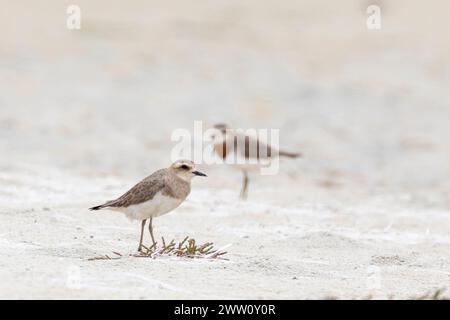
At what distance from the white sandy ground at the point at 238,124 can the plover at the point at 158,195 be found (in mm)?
350

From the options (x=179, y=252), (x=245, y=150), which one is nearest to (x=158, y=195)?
(x=179, y=252)

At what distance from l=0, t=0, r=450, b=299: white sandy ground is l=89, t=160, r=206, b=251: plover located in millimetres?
350

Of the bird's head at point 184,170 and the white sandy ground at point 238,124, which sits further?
the bird's head at point 184,170

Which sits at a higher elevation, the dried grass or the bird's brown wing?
the bird's brown wing

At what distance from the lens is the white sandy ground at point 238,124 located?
23.5 ft

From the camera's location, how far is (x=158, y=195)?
Result: 750 centimetres

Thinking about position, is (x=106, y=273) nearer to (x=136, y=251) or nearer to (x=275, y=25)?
(x=136, y=251)

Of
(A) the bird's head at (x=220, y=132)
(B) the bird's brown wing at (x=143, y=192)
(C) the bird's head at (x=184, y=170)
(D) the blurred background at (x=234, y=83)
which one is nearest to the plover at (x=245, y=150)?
(A) the bird's head at (x=220, y=132)

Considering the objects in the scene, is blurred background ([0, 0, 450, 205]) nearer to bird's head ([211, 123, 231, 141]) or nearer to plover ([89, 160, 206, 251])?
bird's head ([211, 123, 231, 141])

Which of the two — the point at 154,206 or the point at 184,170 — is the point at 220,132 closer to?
the point at 184,170

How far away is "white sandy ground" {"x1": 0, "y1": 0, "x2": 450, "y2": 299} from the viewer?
715 cm

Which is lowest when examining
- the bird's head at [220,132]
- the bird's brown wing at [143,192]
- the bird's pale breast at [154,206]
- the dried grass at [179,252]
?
the dried grass at [179,252]

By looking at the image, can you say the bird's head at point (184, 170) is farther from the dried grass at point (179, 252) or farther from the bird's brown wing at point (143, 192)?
the dried grass at point (179, 252)

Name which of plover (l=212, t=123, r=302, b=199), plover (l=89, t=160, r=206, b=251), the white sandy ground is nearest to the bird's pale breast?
plover (l=89, t=160, r=206, b=251)
